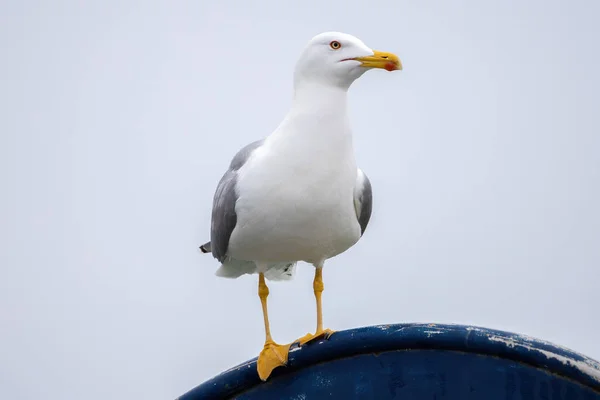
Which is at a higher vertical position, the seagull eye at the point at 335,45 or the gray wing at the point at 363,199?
the seagull eye at the point at 335,45

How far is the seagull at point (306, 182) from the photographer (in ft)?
20.6

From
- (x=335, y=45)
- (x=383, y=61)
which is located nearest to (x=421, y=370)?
(x=383, y=61)

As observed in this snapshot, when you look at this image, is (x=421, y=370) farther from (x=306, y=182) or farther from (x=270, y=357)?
(x=306, y=182)

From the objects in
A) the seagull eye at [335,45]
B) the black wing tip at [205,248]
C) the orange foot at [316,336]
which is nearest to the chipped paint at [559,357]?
the orange foot at [316,336]

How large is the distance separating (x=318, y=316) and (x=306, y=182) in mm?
1041

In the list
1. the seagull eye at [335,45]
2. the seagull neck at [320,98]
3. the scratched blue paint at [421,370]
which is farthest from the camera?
the seagull eye at [335,45]

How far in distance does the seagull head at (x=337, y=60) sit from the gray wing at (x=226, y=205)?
57 centimetres

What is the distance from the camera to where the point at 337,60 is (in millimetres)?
6586

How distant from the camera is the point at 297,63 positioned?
6.76 meters

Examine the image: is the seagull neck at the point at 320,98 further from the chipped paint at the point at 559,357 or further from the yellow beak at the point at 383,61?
the chipped paint at the point at 559,357

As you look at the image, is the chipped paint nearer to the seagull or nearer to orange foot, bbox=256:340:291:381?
the seagull

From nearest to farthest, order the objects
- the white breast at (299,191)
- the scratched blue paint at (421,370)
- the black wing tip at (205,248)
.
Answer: the scratched blue paint at (421,370), the white breast at (299,191), the black wing tip at (205,248)

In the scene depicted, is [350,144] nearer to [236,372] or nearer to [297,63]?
[297,63]

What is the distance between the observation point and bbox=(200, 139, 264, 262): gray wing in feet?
21.5
